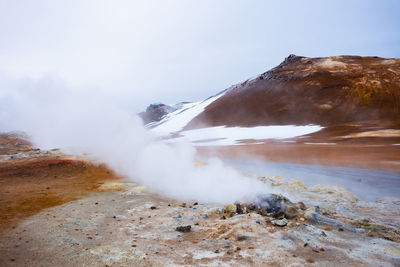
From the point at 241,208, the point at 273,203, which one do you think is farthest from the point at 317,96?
the point at 241,208

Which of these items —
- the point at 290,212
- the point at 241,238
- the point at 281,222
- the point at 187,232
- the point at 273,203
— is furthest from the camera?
the point at 273,203

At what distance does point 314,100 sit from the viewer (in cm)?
4344

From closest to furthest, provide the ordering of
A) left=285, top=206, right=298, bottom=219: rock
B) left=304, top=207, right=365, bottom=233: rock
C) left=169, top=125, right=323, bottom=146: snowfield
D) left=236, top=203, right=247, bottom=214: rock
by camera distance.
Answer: left=304, top=207, right=365, bottom=233: rock < left=285, top=206, right=298, bottom=219: rock < left=236, top=203, right=247, bottom=214: rock < left=169, top=125, right=323, bottom=146: snowfield

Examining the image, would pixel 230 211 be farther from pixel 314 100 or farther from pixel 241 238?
pixel 314 100

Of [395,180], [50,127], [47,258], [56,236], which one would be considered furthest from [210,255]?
[50,127]

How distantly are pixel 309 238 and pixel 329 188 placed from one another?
478 cm

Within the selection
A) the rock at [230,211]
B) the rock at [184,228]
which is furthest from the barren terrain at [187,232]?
the rock at [184,228]

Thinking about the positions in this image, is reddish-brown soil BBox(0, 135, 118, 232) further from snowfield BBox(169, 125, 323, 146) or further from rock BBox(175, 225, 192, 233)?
snowfield BBox(169, 125, 323, 146)

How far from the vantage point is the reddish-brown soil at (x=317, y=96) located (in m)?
36.7

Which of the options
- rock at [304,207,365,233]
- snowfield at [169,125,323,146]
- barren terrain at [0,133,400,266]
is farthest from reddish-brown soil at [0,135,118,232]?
snowfield at [169,125,323,146]

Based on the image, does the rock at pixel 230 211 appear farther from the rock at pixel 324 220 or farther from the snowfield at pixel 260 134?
the snowfield at pixel 260 134

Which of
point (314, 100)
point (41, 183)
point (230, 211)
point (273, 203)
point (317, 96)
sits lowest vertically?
point (230, 211)

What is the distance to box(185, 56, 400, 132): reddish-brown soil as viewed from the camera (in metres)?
36.7

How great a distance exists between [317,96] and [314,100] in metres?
1.11
